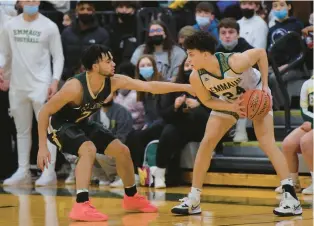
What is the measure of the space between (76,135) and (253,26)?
4.03 metres

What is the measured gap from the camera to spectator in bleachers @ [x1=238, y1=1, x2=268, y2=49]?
32.6 ft

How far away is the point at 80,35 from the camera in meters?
10.8

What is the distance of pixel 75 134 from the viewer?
6691 millimetres

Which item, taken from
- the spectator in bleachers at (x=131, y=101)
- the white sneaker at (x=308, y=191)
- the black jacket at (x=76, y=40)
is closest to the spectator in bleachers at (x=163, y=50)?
the spectator in bleachers at (x=131, y=101)

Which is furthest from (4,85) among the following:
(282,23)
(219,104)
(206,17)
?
(219,104)

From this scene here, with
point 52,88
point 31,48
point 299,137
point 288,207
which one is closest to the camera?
A: point 288,207

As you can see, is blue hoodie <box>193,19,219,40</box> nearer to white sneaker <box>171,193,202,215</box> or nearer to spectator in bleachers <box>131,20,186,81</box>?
spectator in bleachers <box>131,20,186,81</box>

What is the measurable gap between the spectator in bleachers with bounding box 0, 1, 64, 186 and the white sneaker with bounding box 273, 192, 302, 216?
13.1 feet

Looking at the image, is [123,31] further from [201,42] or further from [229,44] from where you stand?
[201,42]

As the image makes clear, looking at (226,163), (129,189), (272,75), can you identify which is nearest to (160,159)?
(226,163)

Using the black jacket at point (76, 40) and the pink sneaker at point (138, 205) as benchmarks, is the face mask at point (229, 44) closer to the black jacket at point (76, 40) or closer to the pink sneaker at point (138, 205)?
the black jacket at point (76, 40)

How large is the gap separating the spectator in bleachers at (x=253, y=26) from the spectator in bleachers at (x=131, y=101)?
1.48 metres

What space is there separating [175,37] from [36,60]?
2.03 meters

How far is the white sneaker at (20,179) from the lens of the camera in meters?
9.79
